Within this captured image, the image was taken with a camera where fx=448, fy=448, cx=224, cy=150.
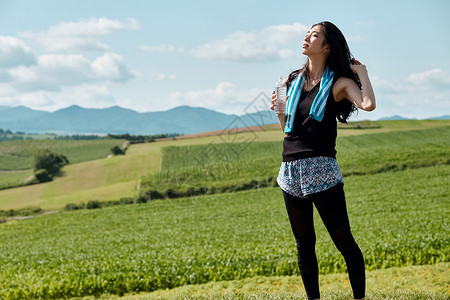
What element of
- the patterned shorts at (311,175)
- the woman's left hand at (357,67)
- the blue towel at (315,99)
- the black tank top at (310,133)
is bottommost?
the patterned shorts at (311,175)

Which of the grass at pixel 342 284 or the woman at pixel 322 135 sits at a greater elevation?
the woman at pixel 322 135

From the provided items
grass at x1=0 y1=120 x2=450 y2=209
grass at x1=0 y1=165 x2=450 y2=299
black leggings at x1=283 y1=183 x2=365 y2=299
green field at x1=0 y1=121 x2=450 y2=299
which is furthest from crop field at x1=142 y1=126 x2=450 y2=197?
black leggings at x1=283 y1=183 x2=365 y2=299

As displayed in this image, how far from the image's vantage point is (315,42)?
3.48 meters

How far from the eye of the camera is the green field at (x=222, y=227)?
30.2 feet

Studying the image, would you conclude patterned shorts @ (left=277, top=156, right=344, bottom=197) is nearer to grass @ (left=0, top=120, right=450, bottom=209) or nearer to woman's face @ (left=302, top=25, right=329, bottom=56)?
woman's face @ (left=302, top=25, right=329, bottom=56)

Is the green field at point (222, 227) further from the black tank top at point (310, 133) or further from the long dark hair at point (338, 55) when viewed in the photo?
the long dark hair at point (338, 55)

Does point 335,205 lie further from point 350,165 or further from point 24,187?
point 24,187

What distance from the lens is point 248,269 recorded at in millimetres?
9969

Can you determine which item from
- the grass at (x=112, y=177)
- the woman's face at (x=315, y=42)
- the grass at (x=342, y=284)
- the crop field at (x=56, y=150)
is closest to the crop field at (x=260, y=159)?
the grass at (x=112, y=177)

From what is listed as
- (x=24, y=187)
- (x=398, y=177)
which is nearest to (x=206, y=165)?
(x=398, y=177)

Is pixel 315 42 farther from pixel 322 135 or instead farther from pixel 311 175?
pixel 311 175

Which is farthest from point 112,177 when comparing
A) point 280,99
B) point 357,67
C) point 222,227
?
point 357,67

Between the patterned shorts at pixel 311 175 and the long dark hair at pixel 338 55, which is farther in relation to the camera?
the long dark hair at pixel 338 55

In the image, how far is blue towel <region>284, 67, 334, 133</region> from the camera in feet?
11.0
